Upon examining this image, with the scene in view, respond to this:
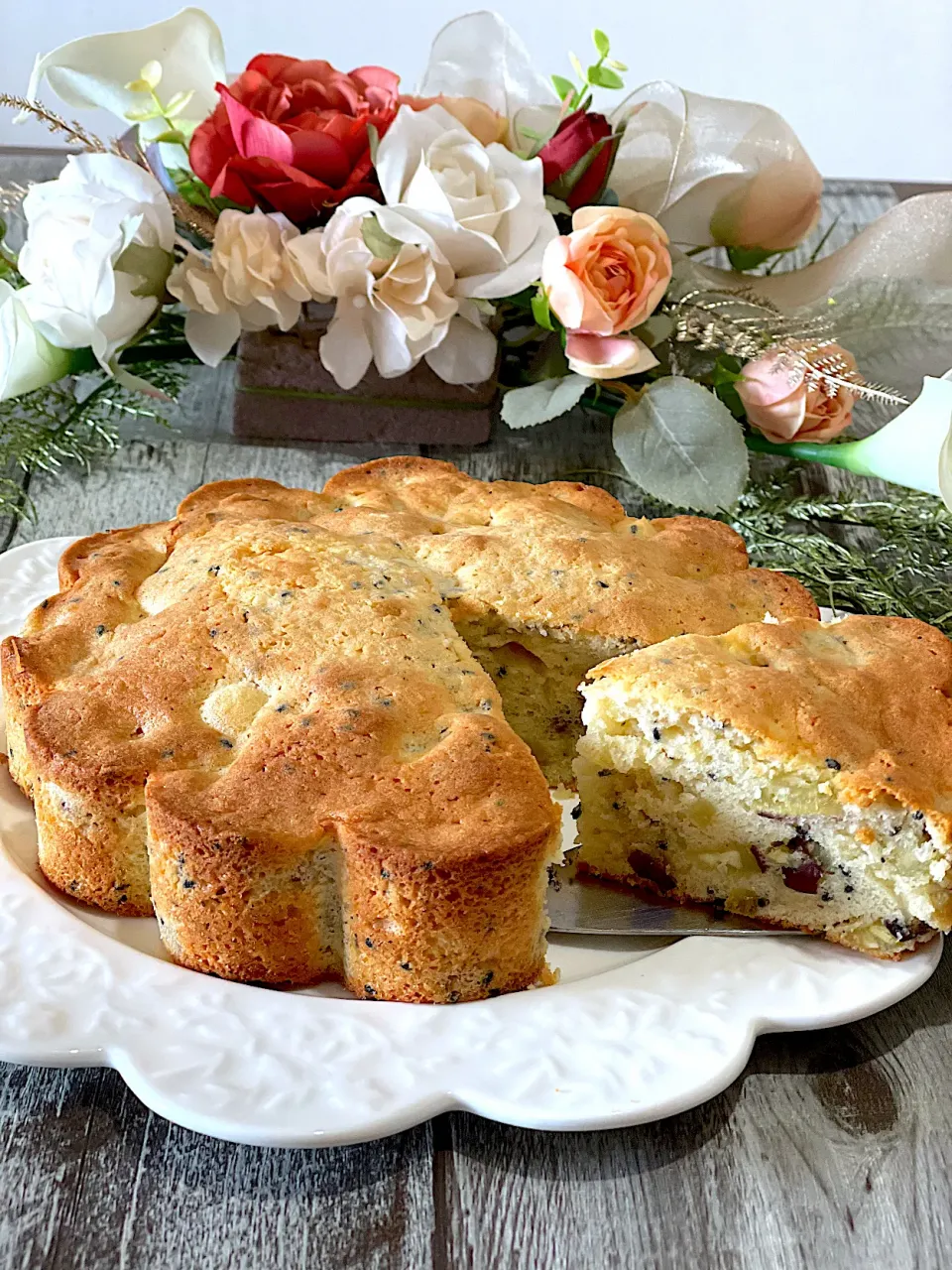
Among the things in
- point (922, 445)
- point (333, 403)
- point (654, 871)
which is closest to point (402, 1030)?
point (654, 871)

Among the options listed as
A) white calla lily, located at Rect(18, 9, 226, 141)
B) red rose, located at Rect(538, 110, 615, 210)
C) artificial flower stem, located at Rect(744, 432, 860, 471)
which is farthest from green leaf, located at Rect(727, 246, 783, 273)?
white calla lily, located at Rect(18, 9, 226, 141)

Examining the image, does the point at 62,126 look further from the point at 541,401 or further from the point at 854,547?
the point at 854,547

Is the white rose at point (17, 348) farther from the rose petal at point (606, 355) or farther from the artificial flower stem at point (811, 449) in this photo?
the artificial flower stem at point (811, 449)

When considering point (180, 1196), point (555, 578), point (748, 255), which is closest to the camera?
point (180, 1196)

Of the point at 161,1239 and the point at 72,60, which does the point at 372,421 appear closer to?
the point at 72,60

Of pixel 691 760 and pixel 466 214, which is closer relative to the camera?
pixel 691 760

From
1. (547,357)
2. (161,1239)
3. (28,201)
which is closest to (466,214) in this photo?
(547,357)
